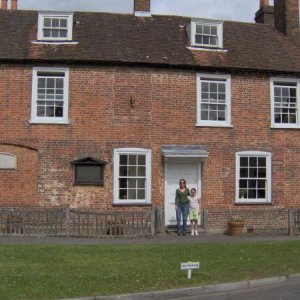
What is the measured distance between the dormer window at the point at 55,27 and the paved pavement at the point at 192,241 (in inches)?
326

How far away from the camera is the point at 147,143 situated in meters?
20.0

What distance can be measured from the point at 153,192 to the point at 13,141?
5452 mm

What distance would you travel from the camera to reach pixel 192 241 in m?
16.3

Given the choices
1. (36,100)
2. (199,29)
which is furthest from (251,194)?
(36,100)

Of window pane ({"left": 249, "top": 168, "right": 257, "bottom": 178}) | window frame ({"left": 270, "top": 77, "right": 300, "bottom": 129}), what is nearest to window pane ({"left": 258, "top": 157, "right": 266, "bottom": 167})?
window pane ({"left": 249, "top": 168, "right": 257, "bottom": 178})

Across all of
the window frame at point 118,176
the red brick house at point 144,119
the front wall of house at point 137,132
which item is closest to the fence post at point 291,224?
the red brick house at point 144,119

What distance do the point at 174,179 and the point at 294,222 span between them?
4.68m

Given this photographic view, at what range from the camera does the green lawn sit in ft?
30.5

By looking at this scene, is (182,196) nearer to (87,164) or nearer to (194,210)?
(194,210)

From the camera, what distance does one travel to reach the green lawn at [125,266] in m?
9.30

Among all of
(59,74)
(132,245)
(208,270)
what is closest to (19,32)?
(59,74)

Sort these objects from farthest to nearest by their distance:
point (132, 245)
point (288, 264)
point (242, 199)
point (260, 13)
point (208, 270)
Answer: point (260, 13), point (242, 199), point (132, 245), point (288, 264), point (208, 270)

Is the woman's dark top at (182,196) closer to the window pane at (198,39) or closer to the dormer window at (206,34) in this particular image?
the dormer window at (206,34)

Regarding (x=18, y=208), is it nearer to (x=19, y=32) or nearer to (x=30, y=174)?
(x=30, y=174)
